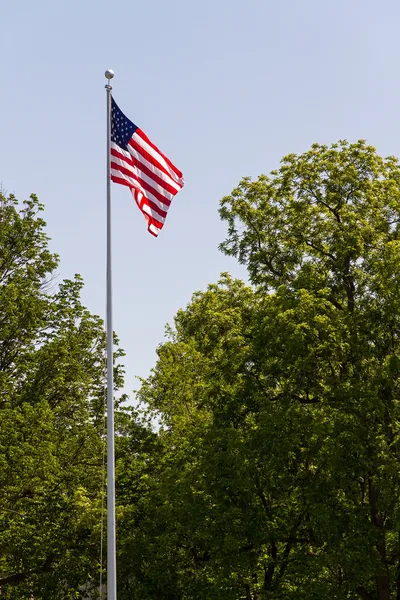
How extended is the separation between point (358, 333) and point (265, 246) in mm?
5191

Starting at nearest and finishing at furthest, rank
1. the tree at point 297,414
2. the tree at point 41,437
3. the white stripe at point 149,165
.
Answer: the white stripe at point 149,165
the tree at point 297,414
the tree at point 41,437

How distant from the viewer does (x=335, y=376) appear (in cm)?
2311

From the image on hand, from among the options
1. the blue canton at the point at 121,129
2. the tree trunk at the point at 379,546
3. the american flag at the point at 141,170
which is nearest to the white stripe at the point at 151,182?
Result: the american flag at the point at 141,170

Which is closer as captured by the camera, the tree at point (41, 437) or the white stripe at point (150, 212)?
the white stripe at point (150, 212)

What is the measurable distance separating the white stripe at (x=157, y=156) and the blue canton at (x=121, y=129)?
14 centimetres

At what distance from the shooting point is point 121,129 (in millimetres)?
15844

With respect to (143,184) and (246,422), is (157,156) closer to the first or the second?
(143,184)

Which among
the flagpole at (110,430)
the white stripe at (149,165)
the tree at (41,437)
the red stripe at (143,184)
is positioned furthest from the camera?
the tree at (41,437)

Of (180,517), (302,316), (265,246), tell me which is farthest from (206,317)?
(180,517)

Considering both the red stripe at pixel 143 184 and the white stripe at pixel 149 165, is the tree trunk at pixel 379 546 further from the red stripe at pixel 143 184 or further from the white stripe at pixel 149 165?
the white stripe at pixel 149 165

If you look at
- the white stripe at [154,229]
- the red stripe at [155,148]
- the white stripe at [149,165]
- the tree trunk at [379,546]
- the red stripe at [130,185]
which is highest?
the red stripe at [155,148]

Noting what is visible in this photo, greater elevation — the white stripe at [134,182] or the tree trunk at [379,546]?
the white stripe at [134,182]

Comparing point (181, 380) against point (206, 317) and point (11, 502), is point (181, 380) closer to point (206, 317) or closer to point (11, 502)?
point (206, 317)

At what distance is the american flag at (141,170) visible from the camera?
15.7m
